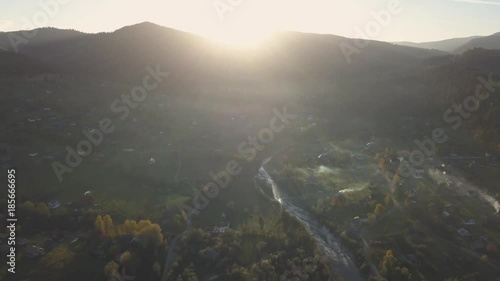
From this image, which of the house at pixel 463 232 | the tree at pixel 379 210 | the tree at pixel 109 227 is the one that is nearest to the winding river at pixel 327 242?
the tree at pixel 379 210

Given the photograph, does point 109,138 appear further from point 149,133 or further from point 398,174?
point 398,174

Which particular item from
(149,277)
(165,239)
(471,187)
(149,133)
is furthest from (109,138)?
(471,187)

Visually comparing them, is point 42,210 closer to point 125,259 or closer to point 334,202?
point 125,259

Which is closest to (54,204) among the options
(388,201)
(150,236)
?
(150,236)

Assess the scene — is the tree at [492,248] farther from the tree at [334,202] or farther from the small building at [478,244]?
the tree at [334,202]

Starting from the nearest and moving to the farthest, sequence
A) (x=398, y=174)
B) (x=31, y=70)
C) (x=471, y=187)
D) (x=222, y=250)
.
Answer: (x=222, y=250) < (x=471, y=187) < (x=398, y=174) < (x=31, y=70)

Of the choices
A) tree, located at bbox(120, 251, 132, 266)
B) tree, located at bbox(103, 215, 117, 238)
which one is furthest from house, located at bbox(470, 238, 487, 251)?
tree, located at bbox(103, 215, 117, 238)
